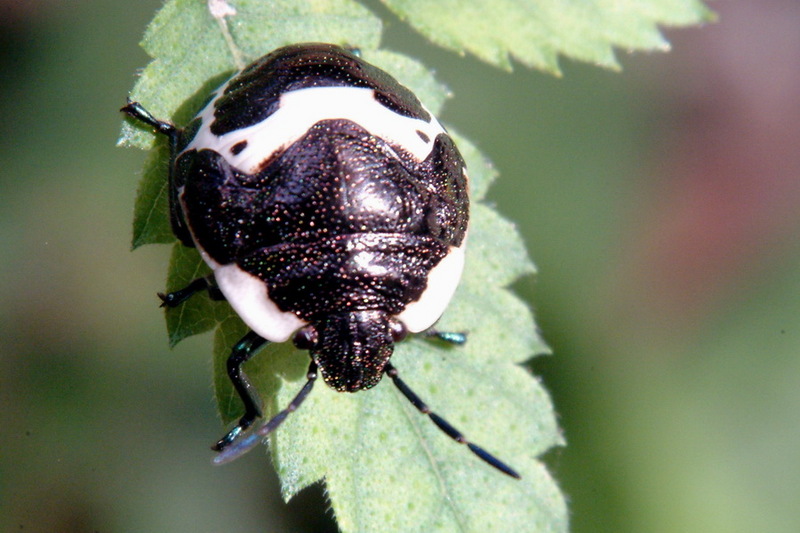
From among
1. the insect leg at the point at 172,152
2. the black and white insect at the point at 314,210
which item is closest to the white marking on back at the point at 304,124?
the black and white insect at the point at 314,210

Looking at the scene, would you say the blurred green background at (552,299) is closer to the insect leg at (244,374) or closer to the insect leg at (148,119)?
the insect leg at (148,119)

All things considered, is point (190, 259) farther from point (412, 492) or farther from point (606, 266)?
point (606, 266)

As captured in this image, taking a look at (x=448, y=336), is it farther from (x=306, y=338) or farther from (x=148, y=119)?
(x=148, y=119)

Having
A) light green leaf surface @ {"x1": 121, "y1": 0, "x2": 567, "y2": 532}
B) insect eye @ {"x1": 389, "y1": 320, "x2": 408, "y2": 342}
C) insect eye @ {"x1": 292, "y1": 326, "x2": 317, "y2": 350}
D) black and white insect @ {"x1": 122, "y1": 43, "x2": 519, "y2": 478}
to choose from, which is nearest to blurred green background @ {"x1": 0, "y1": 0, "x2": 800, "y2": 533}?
light green leaf surface @ {"x1": 121, "y1": 0, "x2": 567, "y2": 532}

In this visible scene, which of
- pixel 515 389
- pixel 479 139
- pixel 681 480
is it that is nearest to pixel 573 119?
pixel 479 139

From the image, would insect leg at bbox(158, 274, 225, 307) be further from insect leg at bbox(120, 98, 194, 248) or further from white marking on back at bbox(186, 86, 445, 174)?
white marking on back at bbox(186, 86, 445, 174)

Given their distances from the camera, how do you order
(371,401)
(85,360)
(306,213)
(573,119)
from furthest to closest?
(573,119)
(85,360)
(371,401)
(306,213)
